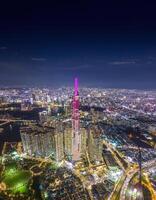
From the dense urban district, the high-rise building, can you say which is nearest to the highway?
the dense urban district

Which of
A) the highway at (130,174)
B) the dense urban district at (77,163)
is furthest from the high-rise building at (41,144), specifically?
the highway at (130,174)

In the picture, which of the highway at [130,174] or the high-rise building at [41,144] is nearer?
the highway at [130,174]

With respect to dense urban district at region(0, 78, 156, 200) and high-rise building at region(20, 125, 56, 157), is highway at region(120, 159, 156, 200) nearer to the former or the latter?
dense urban district at region(0, 78, 156, 200)

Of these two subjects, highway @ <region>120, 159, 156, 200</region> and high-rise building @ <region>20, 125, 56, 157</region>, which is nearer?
highway @ <region>120, 159, 156, 200</region>

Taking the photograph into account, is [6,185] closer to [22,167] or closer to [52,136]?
[22,167]

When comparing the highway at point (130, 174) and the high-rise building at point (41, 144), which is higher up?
the high-rise building at point (41, 144)

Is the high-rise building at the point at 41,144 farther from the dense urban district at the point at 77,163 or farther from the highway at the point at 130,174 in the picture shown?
the highway at the point at 130,174

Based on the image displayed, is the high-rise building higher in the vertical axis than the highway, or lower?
higher

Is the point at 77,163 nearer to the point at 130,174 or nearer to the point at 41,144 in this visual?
the point at 41,144

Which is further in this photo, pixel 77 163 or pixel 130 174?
pixel 77 163

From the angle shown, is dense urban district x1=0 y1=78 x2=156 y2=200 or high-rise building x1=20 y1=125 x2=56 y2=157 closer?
dense urban district x1=0 y1=78 x2=156 y2=200

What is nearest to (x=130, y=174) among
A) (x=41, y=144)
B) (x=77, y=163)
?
(x=77, y=163)
